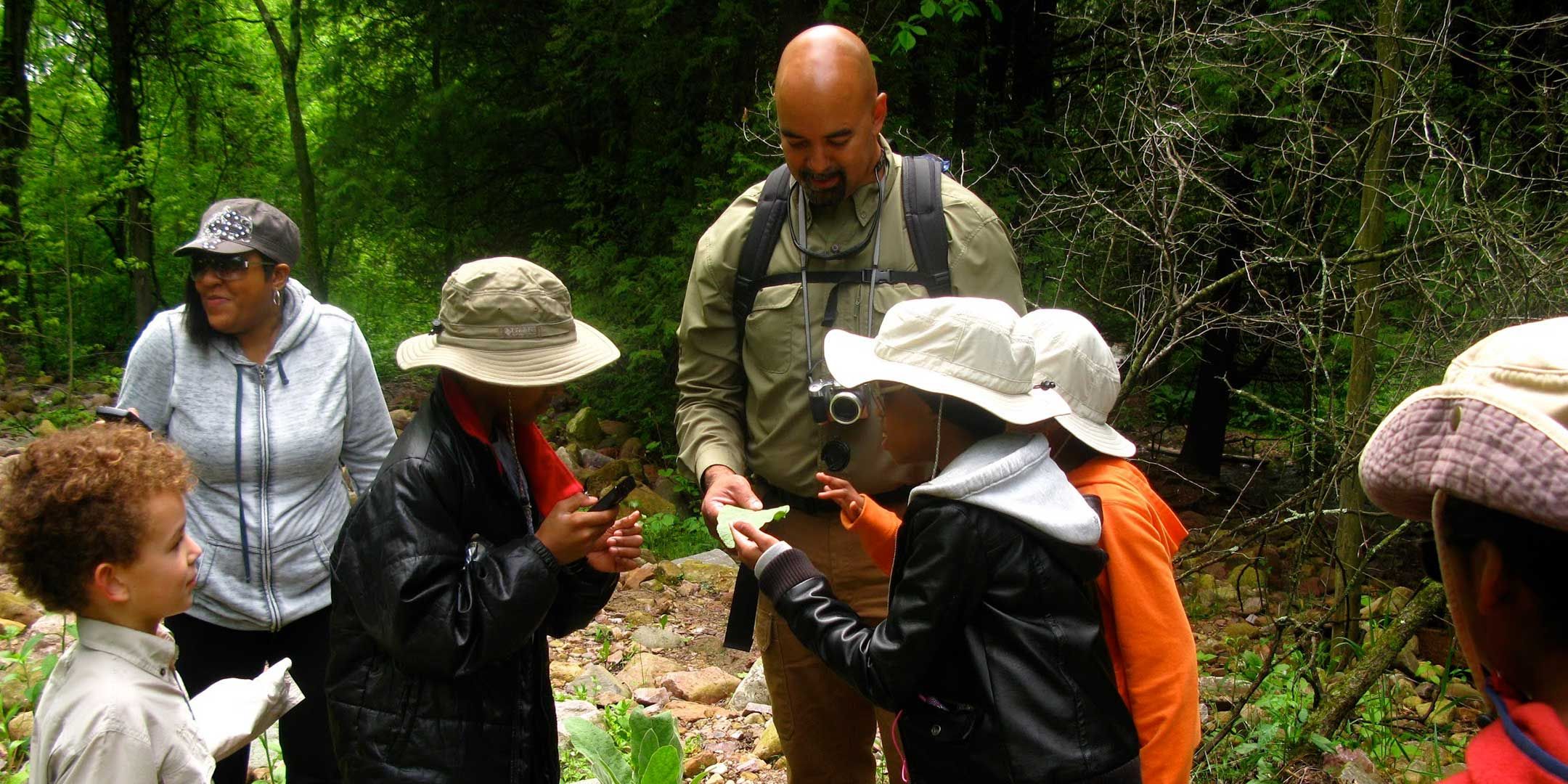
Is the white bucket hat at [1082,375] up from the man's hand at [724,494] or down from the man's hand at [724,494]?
up

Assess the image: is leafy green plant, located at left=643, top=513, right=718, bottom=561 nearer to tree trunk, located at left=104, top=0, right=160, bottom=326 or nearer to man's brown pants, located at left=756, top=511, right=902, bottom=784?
man's brown pants, located at left=756, top=511, right=902, bottom=784

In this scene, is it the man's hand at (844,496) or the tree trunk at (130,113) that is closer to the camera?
the man's hand at (844,496)

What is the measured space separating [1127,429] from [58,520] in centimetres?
Answer: 865

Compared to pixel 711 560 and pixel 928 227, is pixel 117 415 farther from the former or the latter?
pixel 711 560

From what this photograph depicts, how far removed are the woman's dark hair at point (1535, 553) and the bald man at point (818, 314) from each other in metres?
1.71

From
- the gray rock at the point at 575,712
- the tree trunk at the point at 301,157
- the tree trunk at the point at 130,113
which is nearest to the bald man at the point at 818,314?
the gray rock at the point at 575,712

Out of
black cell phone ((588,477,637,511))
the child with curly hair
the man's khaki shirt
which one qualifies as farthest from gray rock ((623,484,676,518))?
the child with curly hair

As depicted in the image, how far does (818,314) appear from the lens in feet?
9.52

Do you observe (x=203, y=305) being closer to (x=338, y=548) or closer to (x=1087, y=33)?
(x=338, y=548)

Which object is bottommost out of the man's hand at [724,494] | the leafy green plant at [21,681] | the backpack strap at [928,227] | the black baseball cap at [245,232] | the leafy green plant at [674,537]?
the leafy green plant at [674,537]

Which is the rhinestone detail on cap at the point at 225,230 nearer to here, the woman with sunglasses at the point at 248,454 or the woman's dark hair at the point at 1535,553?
the woman with sunglasses at the point at 248,454

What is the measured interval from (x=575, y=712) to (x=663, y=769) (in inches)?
69.4

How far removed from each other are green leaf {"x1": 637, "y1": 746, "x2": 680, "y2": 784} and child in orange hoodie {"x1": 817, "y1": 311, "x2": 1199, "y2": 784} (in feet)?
2.99

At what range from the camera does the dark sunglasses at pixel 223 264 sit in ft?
9.90
